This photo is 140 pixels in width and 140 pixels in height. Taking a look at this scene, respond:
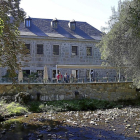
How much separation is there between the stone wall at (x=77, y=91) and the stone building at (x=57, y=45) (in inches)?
148

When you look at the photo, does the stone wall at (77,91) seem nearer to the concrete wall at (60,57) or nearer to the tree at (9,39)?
the concrete wall at (60,57)

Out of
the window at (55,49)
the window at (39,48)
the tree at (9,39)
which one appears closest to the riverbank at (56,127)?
the tree at (9,39)

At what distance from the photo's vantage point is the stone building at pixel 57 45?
22.3m

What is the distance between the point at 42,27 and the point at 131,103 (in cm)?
1327

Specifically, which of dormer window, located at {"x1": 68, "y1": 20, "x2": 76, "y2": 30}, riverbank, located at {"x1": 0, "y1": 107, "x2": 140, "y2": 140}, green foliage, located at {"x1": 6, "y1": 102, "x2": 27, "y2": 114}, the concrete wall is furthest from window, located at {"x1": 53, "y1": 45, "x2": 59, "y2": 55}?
riverbank, located at {"x1": 0, "y1": 107, "x2": 140, "y2": 140}

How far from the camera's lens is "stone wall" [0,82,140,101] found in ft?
53.4

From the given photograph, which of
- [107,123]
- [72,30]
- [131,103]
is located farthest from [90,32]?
[107,123]

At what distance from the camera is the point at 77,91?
58.2ft

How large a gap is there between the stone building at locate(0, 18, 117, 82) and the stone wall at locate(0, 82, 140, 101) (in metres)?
3.76

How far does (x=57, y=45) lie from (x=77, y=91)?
7.50 meters

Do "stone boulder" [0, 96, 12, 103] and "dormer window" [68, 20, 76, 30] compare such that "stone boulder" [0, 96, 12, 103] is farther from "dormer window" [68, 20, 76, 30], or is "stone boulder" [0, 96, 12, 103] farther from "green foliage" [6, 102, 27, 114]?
"dormer window" [68, 20, 76, 30]

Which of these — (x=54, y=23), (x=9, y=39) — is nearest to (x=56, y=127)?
(x=9, y=39)

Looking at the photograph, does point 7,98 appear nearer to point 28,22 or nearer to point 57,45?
point 57,45

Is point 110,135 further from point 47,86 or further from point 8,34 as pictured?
point 47,86
